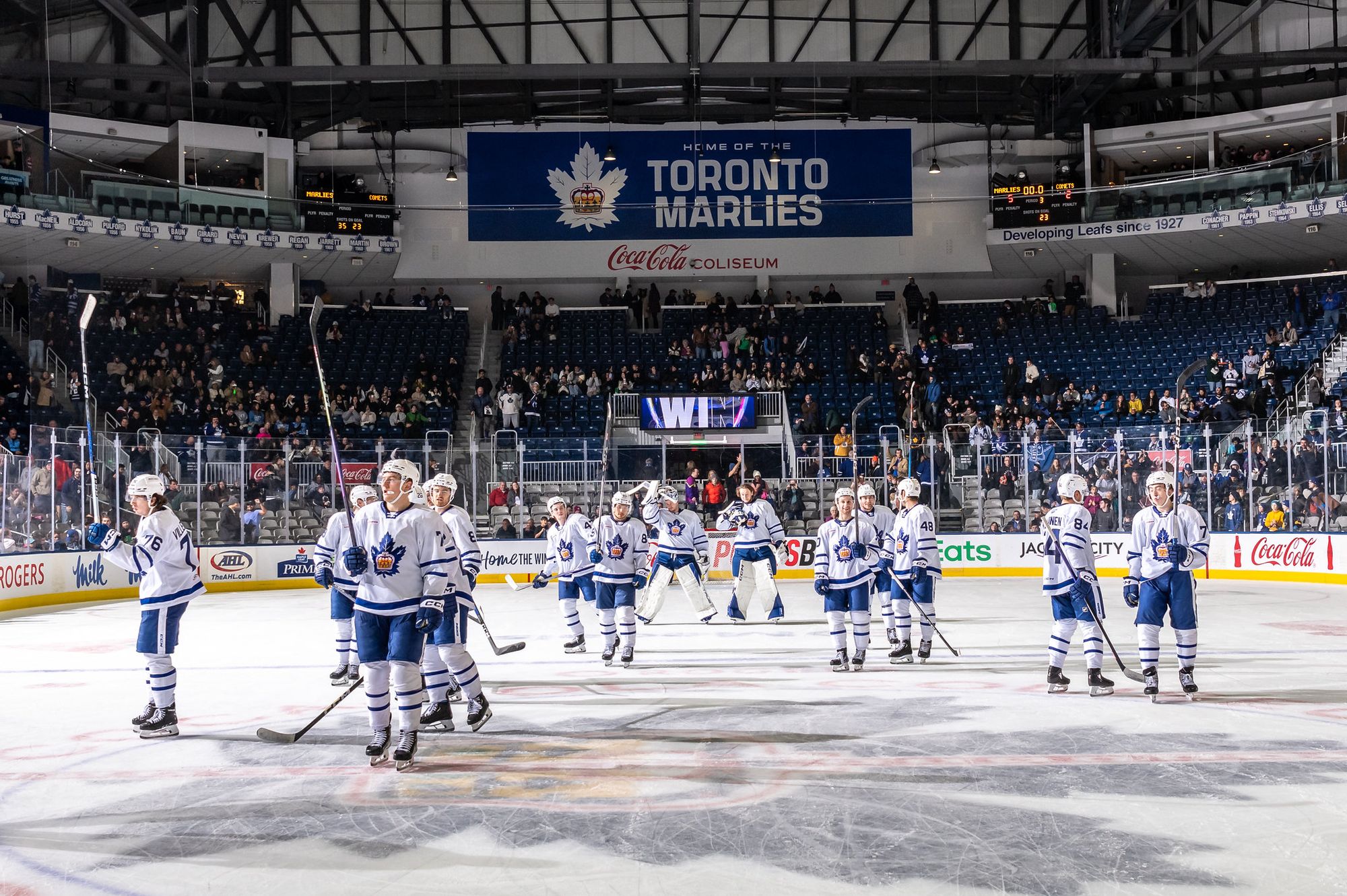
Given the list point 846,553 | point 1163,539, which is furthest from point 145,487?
point 1163,539

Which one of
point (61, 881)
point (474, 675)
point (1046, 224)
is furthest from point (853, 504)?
point (1046, 224)

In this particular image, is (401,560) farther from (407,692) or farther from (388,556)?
(407,692)

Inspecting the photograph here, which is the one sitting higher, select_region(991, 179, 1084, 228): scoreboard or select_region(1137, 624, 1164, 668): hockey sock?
select_region(991, 179, 1084, 228): scoreboard

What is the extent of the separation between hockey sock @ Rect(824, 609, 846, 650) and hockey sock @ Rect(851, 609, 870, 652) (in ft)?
0.34

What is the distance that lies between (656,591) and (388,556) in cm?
815

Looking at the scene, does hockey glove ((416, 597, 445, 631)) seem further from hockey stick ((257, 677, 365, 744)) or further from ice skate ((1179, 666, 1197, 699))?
ice skate ((1179, 666, 1197, 699))

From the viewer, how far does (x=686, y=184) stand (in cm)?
3588

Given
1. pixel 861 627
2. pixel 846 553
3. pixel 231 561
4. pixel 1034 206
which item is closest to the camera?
pixel 846 553

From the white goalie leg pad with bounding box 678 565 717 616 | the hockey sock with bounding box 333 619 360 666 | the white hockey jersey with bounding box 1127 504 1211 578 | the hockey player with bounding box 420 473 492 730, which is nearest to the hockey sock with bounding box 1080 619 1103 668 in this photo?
Answer: the white hockey jersey with bounding box 1127 504 1211 578

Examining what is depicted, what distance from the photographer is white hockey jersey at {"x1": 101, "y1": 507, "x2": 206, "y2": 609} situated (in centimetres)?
860

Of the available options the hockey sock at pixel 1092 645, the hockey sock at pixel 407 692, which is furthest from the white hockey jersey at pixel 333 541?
the hockey sock at pixel 1092 645

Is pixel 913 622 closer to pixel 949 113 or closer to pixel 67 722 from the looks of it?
pixel 67 722

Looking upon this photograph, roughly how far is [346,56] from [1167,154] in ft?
75.0

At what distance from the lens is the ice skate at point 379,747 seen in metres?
7.37
